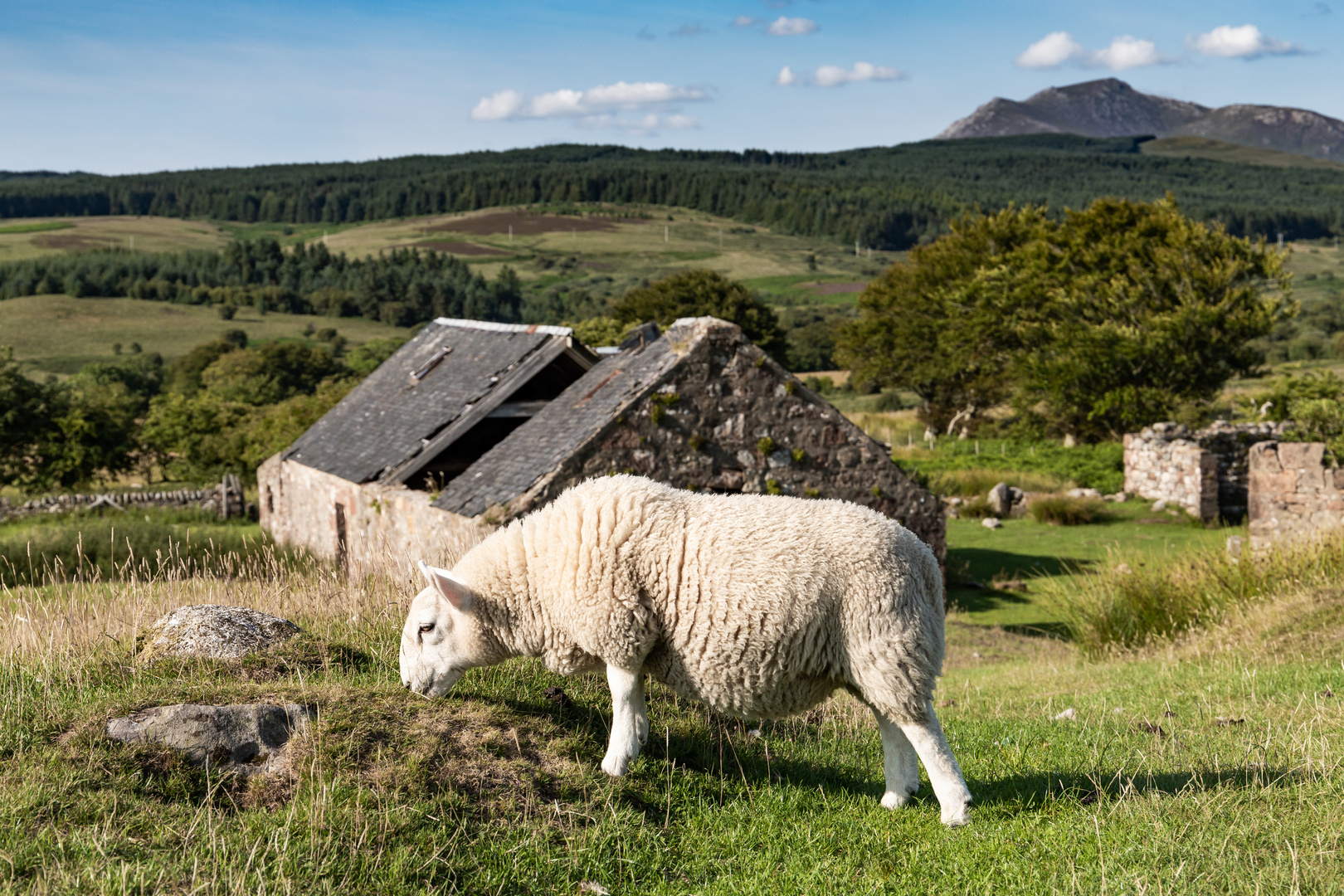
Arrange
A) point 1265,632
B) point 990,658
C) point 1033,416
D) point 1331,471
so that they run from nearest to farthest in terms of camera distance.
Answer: point 1265,632
point 990,658
point 1331,471
point 1033,416

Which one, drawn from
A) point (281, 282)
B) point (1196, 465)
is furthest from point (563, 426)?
point (281, 282)

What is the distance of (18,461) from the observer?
40406 mm

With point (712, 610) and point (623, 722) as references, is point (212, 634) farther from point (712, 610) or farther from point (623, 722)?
point (712, 610)

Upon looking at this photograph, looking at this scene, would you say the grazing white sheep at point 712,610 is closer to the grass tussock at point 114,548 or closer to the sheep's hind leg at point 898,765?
the sheep's hind leg at point 898,765

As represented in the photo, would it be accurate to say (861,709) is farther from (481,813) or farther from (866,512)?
(481,813)

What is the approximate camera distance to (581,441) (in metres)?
13.8

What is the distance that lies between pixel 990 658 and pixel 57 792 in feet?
39.8

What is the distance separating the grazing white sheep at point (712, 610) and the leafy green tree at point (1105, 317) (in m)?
41.0

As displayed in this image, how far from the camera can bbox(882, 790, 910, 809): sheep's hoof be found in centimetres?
566

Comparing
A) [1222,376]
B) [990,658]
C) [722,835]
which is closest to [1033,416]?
[1222,376]

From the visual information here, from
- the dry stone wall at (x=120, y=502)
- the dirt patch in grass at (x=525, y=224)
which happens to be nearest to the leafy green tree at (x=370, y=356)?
the dry stone wall at (x=120, y=502)

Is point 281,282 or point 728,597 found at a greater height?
point 281,282

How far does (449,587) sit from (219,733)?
1392 mm

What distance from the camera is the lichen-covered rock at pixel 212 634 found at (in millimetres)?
6504
